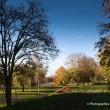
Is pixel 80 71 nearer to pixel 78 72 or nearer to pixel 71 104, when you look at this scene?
pixel 78 72

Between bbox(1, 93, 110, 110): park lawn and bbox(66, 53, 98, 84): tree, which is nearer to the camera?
bbox(1, 93, 110, 110): park lawn

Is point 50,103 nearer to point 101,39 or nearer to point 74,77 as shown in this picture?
point 101,39

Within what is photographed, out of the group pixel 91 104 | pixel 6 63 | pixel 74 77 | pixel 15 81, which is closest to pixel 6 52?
pixel 6 63

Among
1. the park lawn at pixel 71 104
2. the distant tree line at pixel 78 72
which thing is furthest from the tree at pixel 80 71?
the park lawn at pixel 71 104

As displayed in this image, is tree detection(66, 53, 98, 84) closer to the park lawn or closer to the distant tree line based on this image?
the distant tree line

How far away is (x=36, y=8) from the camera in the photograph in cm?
2719

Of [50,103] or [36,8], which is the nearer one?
[50,103]

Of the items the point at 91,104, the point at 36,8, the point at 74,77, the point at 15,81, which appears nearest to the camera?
the point at 91,104

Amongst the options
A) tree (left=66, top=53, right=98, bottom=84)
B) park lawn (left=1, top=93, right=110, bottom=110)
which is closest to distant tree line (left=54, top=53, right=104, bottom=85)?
tree (left=66, top=53, right=98, bottom=84)

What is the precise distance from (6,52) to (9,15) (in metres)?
3.31

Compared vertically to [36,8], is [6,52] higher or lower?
lower

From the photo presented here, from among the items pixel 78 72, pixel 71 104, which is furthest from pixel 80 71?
pixel 71 104

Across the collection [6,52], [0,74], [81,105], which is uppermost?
[6,52]

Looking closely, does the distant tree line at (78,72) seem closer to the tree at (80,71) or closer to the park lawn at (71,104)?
the tree at (80,71)
